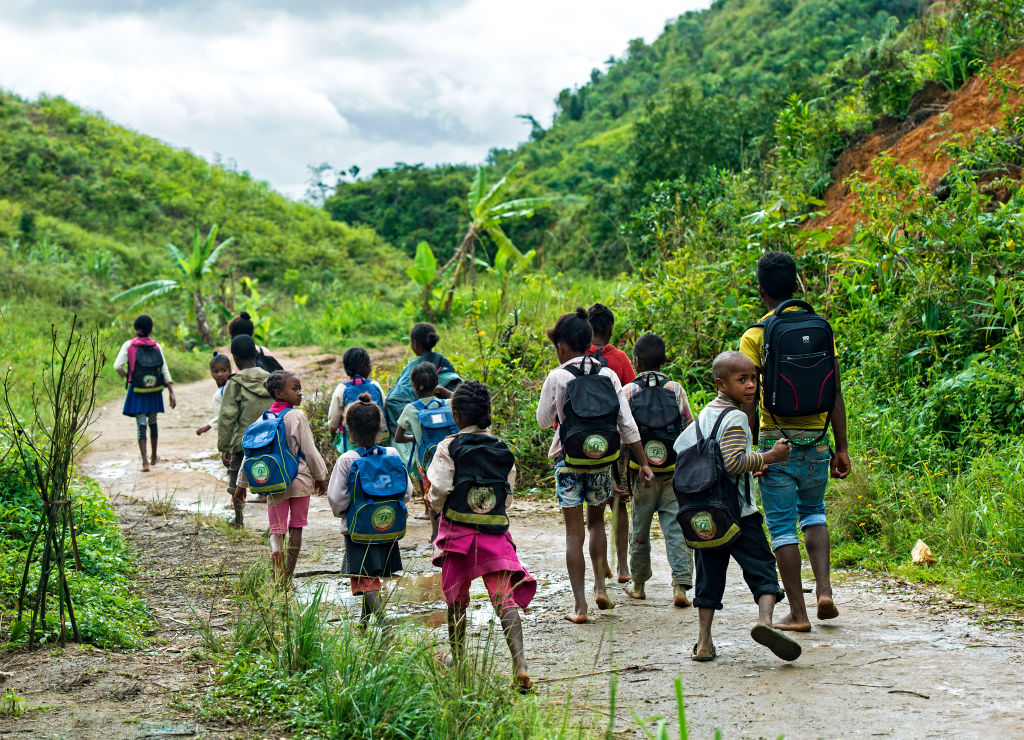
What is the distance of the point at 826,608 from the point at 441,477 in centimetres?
211

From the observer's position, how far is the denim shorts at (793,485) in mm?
4527

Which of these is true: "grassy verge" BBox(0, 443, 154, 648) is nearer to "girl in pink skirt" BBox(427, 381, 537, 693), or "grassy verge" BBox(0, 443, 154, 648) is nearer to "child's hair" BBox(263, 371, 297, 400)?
"child's hair" BBox(263, 371, 297, 400)

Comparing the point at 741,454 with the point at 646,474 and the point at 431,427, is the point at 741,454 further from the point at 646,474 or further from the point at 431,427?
the point at 431,427

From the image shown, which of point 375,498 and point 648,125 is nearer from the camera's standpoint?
point 375,498

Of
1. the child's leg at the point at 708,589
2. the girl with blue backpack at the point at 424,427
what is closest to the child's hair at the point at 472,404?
the child's leg at the point at 708,589

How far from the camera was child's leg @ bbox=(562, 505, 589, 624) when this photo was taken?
4.87m

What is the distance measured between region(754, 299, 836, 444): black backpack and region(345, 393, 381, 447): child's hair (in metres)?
2.12

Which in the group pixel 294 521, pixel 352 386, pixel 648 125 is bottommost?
pixel 294 521

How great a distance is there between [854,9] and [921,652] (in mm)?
35501

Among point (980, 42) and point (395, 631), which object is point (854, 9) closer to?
point (980, 42)

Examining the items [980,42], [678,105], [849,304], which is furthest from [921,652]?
[678,105]

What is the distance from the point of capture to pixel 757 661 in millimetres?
4156

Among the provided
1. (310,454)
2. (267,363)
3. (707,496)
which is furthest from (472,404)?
(267,363)

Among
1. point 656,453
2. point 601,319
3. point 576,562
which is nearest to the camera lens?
point 576,562
